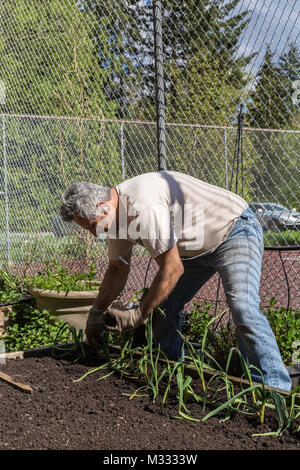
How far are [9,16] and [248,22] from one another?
14.2 feet

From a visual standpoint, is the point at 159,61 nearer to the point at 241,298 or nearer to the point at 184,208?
the point at 184,208

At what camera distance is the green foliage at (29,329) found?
400cm

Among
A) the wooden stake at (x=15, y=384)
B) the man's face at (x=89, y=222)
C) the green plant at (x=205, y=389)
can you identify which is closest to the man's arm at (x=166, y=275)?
the green plant at (x=205, y=389)

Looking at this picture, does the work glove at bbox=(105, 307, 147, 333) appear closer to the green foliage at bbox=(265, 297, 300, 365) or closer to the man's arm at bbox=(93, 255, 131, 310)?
the man's arm at bbox=(93, 255, 131, 310)

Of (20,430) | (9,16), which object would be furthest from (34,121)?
(20,430)

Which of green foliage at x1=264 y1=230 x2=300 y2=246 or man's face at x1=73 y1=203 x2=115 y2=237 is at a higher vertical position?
man's face at x1=73 y1=203 x2=115 y2=237

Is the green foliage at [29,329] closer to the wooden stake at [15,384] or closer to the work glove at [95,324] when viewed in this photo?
the work glove at [95,324]

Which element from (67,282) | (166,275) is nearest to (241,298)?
(166,275)

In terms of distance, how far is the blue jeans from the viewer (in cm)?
235

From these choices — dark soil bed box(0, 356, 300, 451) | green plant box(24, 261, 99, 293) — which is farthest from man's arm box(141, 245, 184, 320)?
green plant box(24, 261, 99, 293)

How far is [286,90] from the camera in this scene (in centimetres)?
294

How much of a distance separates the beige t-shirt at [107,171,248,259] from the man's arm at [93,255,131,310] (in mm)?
238

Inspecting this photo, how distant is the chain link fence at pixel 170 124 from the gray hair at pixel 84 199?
1.01 m

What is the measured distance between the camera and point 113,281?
2869 mm
